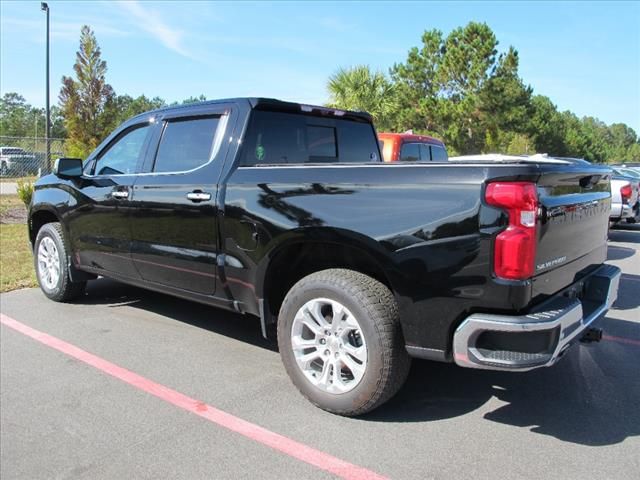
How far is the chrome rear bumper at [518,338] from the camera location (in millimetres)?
2672

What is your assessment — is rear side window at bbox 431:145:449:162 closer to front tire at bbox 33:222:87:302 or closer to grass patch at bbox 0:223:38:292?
front tire at bbox 33:222:87:302

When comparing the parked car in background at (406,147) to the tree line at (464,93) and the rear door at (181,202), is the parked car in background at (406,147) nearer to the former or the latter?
the rear door at (181,202)

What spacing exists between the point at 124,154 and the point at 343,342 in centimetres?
288

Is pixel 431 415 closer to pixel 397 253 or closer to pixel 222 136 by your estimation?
pixel 397 253

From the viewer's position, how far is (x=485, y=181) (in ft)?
8.79

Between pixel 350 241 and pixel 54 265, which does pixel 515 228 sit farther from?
pixel 54 265

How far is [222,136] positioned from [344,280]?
153 cm

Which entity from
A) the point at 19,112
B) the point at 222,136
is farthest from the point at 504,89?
the point at 19,112

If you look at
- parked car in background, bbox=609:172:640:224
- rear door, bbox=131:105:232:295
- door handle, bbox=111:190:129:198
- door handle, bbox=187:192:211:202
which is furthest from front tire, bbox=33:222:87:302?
parked car in background, bbox=609:172:640:224

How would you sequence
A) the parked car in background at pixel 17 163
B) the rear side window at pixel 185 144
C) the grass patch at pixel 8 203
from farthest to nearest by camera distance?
1. the parked car in background at pixel 17 163
2. the grass patch at pixel 8 203
3. the rear side window at pixel 185 144

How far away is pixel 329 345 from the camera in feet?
10.9

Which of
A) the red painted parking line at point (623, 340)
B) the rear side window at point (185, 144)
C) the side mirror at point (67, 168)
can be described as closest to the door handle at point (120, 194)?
the rear side window at point (185, 144)

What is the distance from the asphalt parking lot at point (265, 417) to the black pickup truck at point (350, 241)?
35 cm

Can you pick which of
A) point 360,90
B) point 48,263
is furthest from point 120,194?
point 360,90
